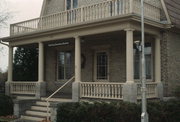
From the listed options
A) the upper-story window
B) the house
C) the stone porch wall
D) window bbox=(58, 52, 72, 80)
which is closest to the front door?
the house

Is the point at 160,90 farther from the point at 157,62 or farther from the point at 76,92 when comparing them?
the point at 76,92

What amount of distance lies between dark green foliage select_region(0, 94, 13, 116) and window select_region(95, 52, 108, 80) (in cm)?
533

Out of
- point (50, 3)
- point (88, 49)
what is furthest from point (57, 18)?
point (50, 3)

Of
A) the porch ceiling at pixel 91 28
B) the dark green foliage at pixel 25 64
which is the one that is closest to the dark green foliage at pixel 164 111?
the porch ceiling at pixel 91 28

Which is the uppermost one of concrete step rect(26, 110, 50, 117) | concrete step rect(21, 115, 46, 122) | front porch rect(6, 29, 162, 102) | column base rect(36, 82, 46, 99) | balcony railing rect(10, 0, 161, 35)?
balcony railing rect(10, 0, 161, 35)

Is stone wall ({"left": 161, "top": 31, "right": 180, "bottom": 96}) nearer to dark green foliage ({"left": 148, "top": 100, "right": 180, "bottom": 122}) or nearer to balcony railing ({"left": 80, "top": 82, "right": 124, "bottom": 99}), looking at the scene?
dark green foliage ({"left": 148, "top": 100, "right": 180, "bottom": 122})

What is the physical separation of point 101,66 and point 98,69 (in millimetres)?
300

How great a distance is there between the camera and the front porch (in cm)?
1385

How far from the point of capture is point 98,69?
18.4 meters

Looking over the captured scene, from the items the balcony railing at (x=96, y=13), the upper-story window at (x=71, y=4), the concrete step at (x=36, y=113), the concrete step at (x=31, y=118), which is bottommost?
the concrete step at (x=31, y=118)

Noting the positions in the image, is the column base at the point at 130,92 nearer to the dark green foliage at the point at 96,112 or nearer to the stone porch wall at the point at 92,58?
the dark green foliage at the point at 96,112

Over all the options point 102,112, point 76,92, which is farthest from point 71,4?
point 102,112

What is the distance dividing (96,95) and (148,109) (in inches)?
117

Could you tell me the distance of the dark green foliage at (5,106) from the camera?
54.4 feet
